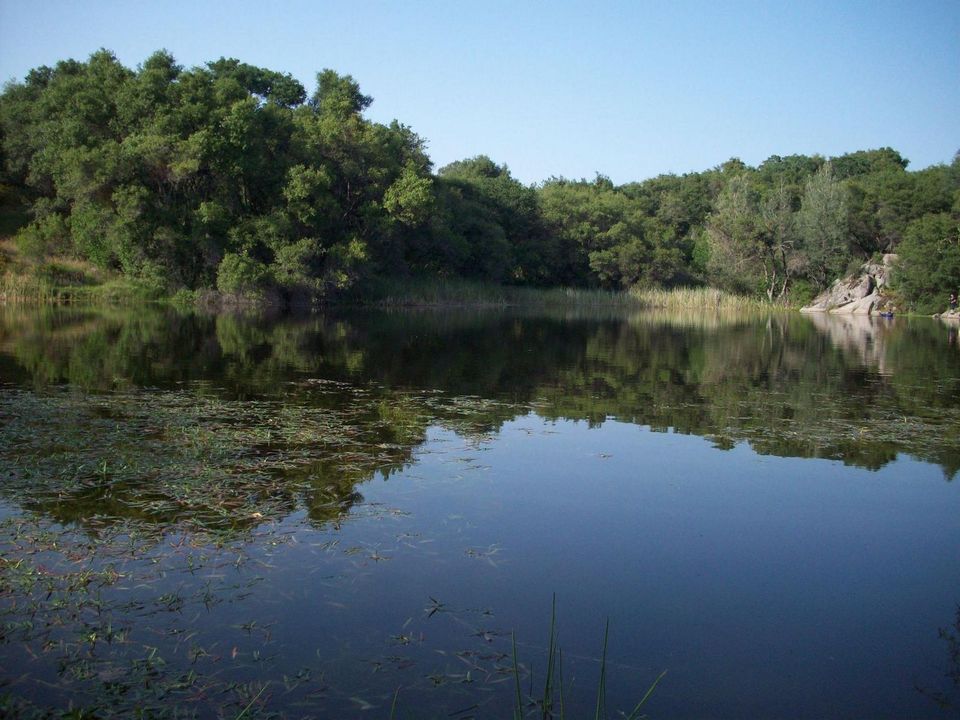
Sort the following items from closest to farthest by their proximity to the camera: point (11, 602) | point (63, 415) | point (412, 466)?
point (11, 602)
point (412, 466)
point (63, 415)

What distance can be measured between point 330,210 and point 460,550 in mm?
40516

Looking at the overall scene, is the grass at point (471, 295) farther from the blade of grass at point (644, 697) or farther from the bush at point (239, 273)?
the blade of grass at point (644, 697)

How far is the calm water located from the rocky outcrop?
4779 cm

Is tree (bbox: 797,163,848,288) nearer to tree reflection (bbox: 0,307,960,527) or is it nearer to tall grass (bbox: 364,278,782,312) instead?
tall grass (bbox: 364,278,782,312)

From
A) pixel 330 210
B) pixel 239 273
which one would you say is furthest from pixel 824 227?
pixel 239 273

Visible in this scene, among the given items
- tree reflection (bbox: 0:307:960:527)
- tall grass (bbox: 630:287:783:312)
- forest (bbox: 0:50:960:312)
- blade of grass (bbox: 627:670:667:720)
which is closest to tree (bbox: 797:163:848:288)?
forest (bbox: 0:50:960:312)

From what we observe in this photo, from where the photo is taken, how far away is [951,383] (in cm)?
1709

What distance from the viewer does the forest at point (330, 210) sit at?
130 feet

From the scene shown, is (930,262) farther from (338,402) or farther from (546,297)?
(338,402)

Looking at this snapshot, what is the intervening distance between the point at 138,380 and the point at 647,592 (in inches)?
432

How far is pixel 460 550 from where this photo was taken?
621cm

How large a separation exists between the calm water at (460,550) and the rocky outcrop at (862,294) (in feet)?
157

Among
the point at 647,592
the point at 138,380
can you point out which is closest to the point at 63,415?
the point at 138,380

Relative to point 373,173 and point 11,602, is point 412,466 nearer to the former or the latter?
point 11,602
